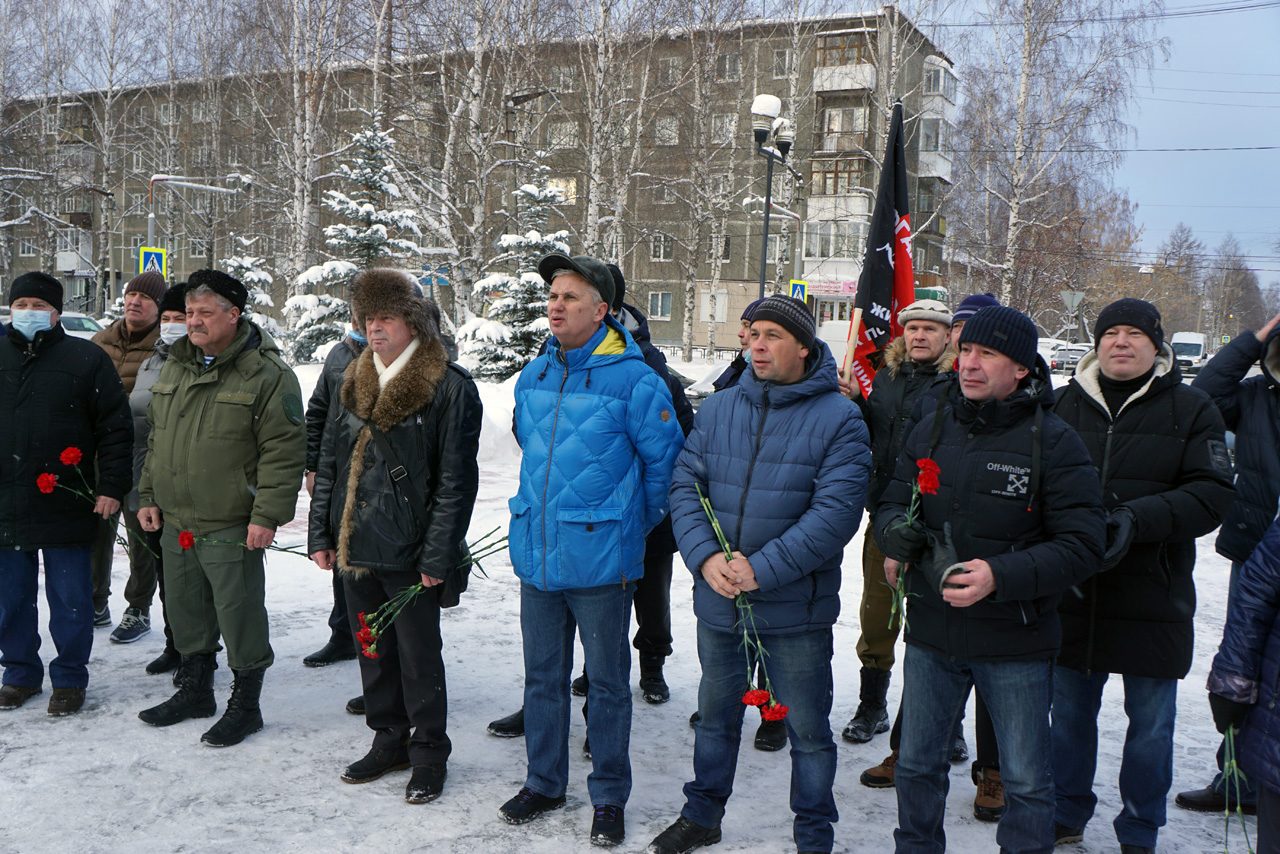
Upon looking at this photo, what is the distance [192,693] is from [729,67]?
30.1 metres

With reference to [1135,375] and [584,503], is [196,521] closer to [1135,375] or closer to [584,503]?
[584,503]

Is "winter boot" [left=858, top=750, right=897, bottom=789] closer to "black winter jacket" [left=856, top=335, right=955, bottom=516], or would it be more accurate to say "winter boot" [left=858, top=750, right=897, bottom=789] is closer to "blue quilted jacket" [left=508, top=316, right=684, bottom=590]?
"black winter jacket" [left=856, top=335, right=955, bottom=516]

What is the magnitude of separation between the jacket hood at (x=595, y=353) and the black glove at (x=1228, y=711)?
224 cm

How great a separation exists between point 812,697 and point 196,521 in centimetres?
292

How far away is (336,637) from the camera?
18.6 ft

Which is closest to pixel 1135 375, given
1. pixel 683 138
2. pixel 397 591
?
pixel 397 591

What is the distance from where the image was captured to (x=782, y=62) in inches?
1332

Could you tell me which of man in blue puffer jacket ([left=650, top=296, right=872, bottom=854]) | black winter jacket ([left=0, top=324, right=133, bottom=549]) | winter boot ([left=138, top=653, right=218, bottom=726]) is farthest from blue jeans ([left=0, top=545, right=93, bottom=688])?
man in blue puffer jacket ([left=650, top=296, right=872, bottom=854])

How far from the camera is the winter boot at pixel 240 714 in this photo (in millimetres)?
4469

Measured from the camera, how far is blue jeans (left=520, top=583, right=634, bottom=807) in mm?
3779

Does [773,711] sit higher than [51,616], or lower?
higher

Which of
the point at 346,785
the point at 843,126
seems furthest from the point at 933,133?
the point at 346,785

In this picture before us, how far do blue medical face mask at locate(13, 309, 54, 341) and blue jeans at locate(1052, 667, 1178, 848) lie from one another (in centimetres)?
490

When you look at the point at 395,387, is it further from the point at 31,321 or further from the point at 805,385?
the point at 31,321
